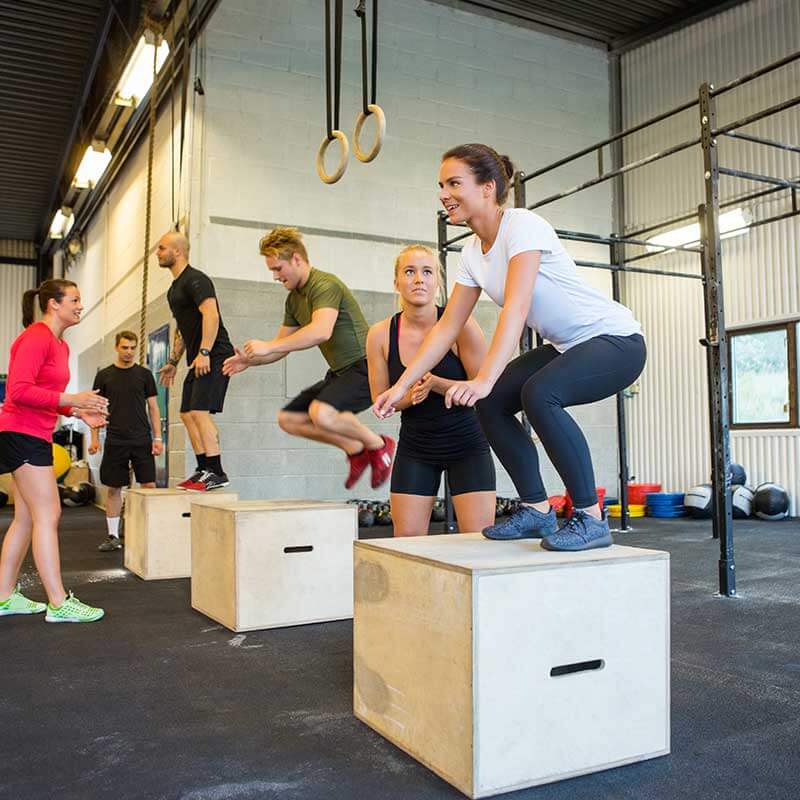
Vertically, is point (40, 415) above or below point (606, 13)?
below

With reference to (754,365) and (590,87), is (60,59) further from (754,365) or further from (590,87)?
(754,365)

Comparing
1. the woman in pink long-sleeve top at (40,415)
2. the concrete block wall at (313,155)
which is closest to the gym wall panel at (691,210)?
the concrete block wall at (313,155)

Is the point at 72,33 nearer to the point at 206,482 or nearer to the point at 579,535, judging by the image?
the point at 206,482

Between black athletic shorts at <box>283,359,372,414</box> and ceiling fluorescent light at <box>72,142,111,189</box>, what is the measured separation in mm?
6805

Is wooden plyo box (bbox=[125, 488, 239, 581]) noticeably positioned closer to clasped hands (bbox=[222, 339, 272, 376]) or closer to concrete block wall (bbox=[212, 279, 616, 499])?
clasped hands (bbox=[222, 339, 272, 376])

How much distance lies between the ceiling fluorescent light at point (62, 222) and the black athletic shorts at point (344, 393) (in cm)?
983

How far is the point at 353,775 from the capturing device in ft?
5.34

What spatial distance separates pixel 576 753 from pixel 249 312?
5.42 meters

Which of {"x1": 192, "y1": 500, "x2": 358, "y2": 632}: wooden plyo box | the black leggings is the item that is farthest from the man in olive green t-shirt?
the black leggings

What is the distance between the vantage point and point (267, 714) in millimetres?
2021

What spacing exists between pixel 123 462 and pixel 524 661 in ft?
13.8

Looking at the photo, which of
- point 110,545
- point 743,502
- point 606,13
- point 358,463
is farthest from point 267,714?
point 606,13

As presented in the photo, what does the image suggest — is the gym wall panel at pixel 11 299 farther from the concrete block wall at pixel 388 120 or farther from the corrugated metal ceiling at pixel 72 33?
the concrete block wall at pixel 388 120

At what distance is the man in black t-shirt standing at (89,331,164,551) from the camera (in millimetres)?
5215
